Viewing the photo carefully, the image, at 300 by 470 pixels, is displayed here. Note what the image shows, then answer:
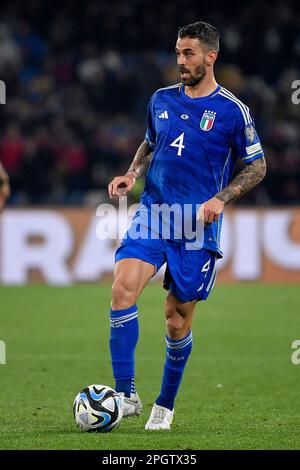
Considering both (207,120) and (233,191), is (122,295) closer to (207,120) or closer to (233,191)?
(233,191)

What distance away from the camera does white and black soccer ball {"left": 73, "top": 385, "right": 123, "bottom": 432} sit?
5.66 m

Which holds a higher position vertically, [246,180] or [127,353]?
[246,180]

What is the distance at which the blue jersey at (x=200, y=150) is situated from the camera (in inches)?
237

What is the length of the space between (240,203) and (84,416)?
459 inches

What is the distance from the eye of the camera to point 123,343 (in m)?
Answer: 5.87

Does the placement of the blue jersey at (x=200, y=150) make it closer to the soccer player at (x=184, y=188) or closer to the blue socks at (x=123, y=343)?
the soccer player at (x=184, y=188)

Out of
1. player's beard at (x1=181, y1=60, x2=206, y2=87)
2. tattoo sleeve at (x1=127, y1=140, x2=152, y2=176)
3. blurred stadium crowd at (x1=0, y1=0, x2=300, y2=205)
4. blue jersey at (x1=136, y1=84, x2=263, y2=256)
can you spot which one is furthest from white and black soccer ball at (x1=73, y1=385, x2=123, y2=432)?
blurred stadium crowd at (x1=0, y1=0, x2=300, y2=205)

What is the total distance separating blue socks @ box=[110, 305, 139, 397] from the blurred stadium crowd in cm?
1022

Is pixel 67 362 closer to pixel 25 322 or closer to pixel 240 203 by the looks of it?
pixel 25 322

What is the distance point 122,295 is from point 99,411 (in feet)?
2.10

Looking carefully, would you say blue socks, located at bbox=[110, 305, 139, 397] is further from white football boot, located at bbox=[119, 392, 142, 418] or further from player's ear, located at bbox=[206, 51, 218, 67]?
player's ear, located at bbox=[206, 51, 218, 67]

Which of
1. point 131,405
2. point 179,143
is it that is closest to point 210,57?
point 179,143

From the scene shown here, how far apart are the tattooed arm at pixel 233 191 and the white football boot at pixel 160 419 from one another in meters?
1.13
